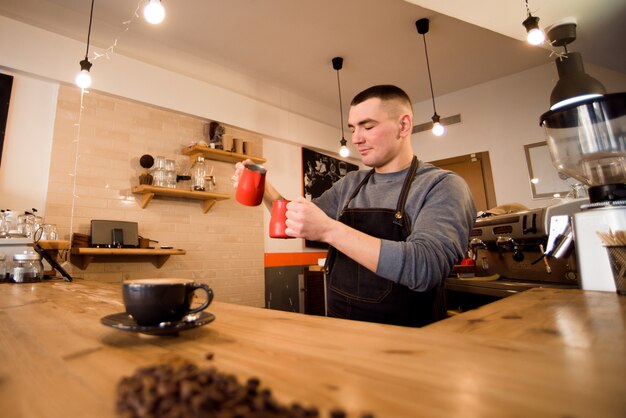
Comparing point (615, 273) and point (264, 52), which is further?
point (264, 52)

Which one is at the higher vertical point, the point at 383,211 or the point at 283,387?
the point at 383,211

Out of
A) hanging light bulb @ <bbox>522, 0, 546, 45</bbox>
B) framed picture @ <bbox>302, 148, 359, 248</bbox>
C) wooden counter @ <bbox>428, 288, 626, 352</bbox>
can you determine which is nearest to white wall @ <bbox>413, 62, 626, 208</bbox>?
framed picture @ <bbox>302, 148, 359, 248</bbox>

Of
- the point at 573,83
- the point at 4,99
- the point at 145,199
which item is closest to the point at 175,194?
the point at 145,199

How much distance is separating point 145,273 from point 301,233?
291 cm

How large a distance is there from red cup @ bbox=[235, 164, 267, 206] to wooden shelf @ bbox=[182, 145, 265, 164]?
255cm

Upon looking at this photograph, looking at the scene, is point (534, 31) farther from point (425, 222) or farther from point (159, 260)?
point (159, 260)

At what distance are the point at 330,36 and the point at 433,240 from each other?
11.3ft

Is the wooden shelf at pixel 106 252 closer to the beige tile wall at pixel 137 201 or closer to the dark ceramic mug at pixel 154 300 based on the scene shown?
the beige tile wall at pixel 137 201

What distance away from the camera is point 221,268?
Answer: 158 inches

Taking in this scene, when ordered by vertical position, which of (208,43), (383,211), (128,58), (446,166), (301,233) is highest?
(208,43)

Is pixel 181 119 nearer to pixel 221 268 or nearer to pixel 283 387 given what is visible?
pixel 221 268

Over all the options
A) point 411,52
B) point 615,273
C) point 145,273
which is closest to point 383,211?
point 615,273

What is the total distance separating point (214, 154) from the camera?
394cm

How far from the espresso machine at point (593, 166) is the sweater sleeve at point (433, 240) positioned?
Answer: 0.35 m
